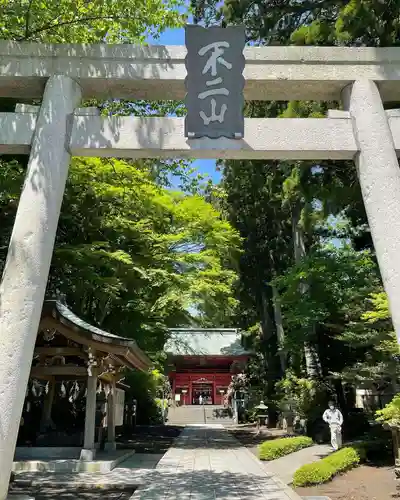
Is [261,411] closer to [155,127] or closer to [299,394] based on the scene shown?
[299,394]

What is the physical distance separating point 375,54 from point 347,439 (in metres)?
11.9

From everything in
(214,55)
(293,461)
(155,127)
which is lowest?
(293,461)

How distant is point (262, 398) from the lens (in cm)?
2430

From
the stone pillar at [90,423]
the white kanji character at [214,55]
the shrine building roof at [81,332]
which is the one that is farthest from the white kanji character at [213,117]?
the stone pillar at [90,423]

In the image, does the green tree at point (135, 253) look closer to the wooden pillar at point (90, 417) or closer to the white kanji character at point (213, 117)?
the wooden pillar at point (90, 417)

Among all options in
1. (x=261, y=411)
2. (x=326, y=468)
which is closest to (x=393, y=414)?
(x=326, y=468)

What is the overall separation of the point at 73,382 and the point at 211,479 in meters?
7.70

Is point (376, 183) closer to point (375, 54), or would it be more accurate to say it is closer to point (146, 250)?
point (375, 54)

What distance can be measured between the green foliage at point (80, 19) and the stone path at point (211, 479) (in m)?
8.38

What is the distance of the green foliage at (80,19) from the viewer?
7.92 meters

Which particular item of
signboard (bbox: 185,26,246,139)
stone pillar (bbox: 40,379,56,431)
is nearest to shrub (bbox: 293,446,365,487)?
signboard (bbox: 185,26,246,139)

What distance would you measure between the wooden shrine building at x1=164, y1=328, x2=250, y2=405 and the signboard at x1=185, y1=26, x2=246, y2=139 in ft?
96.8

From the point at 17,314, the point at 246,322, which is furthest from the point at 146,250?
the point at 246,322

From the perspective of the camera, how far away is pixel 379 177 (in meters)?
5.45
